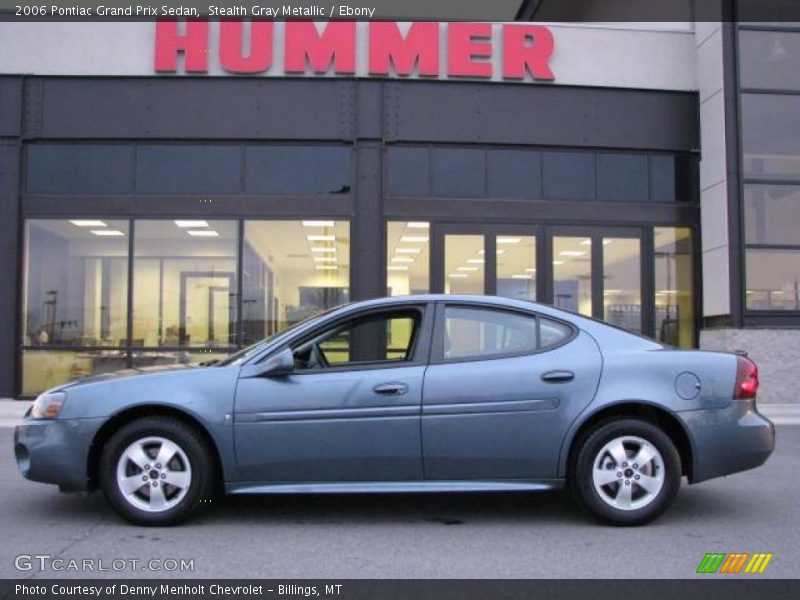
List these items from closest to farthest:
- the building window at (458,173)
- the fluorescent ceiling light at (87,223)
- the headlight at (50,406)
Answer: the headlight at (50,406) → the fluorescent ceiling light at (87,223) → the building window at (458,173)

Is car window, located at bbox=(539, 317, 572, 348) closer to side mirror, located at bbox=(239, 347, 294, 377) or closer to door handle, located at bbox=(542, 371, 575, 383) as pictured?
door handle, located at bbox=(542, 371, 575, 383)

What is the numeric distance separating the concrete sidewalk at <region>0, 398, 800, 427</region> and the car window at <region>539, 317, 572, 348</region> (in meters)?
6.57

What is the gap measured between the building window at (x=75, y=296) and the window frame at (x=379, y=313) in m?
8.56

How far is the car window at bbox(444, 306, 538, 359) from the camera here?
18.0ft

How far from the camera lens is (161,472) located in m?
5.20

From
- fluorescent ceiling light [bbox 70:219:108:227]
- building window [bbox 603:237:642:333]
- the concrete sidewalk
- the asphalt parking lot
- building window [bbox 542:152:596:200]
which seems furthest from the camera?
building window [bbox 603:237:642:333]

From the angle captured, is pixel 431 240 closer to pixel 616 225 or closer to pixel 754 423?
pixel 616 225

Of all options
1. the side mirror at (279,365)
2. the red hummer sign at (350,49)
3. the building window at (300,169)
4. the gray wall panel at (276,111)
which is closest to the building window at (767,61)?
the red hummer sign at (350,49)

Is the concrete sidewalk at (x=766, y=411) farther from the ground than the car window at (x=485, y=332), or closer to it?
closer to it

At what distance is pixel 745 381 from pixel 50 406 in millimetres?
4647

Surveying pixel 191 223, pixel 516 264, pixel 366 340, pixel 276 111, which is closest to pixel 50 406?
pixel 366 340

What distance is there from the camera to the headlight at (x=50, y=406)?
17.4 feet

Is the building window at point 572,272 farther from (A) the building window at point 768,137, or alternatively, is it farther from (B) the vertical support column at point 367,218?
(B) the vertical support column at point 367,218

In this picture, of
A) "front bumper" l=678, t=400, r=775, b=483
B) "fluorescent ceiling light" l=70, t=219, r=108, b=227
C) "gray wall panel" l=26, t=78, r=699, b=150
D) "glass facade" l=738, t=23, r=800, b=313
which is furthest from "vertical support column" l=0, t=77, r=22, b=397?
"glass facade" l=738, t=23, r=800, b=313
